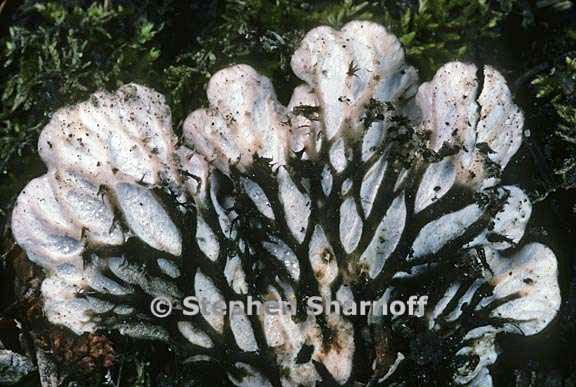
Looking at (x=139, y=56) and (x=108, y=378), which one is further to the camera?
(x=139, y=56)

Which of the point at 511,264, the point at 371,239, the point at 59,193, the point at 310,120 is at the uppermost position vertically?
the point at 310,120

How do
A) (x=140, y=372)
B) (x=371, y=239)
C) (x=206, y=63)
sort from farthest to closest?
(x=206, y=63), (x=140, y=372), (x=371, y=239)

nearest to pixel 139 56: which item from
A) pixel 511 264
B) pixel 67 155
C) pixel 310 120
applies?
pixel 67 155

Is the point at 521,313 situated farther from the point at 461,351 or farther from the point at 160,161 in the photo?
the point at 160,161

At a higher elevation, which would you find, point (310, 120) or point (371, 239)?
point (310, 120)

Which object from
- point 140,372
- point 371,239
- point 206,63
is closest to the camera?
point 371,239
